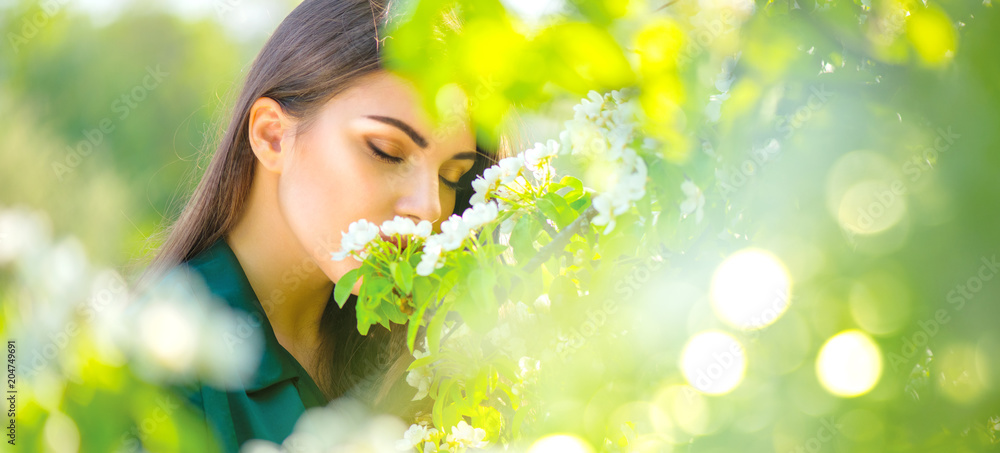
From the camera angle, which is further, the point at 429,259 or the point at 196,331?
the point at 196,331

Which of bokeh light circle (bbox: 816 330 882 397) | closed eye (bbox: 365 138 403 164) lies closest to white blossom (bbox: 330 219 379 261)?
closed eye (bbox: 365 138 403 164)

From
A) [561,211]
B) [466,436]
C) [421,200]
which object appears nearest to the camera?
[561,211]

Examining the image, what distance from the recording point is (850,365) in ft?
1.63

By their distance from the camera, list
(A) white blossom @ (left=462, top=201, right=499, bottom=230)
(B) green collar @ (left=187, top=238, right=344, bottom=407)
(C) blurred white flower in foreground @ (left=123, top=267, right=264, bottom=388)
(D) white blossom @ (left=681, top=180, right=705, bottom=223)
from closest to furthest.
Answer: (D) white blossom @ (left=681, top=180, right=705, bottom=223) → (C) blurred white flower in foreground @ (left=123, top=267, right=264, bottom=388) → (A) white blossom @ (left=462, top=201, right=499, bottom=230) → (B) green collar @ (left=187, top=238, right=344, bottom=407)

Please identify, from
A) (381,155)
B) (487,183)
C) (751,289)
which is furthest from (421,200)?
(751,289)

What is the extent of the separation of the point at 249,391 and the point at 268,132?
2.11 ft

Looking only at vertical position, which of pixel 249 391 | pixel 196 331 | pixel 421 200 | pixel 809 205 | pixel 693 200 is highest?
pixel 809 205

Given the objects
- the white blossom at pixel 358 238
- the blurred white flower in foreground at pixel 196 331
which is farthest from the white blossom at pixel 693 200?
the blurred white flower in foreground at pixel 196 331

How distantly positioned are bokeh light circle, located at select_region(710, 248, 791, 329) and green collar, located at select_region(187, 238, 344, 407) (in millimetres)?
1227

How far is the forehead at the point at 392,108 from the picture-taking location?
5.05 feet

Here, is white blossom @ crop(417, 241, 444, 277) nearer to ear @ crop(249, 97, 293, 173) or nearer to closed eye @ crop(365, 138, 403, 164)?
closed eye @ crop(365, 138, 403, 164)

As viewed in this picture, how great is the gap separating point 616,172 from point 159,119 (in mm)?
9306

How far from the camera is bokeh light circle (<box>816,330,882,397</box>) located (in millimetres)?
495

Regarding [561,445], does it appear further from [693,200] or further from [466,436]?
[466,436]
